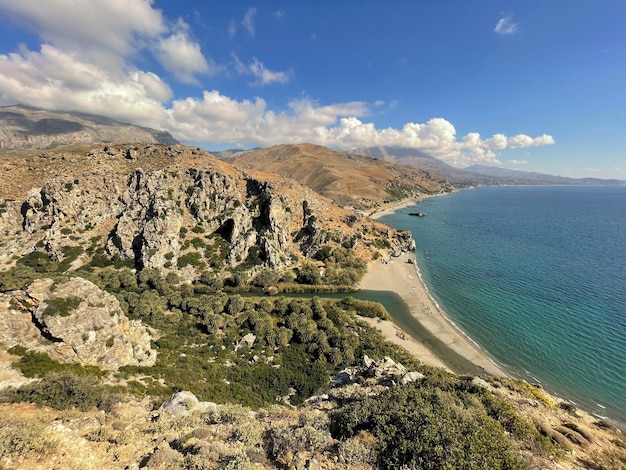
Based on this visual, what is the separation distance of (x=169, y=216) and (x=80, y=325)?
49253mm

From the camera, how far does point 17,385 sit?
1816cm

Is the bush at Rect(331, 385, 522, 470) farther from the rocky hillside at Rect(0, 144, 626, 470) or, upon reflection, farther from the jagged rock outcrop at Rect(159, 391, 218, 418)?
the jagged rock outcrop at Rect(159, 391, 218, 418)

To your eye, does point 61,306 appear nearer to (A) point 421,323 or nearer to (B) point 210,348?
(B) point 210,348

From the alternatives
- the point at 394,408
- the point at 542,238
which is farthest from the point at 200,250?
the point at 542,238

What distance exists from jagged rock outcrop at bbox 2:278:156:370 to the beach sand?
129ft

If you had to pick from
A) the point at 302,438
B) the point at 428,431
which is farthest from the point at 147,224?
the point at 428,431

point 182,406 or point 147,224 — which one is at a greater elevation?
point 147,224

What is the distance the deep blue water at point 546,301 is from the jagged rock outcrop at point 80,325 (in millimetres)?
54209

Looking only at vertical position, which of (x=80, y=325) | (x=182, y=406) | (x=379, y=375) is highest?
(x=182, y=406)

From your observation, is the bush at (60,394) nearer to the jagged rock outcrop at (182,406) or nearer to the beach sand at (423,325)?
the jagged rock outcrop at (182,406)

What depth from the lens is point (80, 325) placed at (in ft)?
90.0

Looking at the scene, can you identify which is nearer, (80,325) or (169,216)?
(80,325)

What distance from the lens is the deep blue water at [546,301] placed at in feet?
132

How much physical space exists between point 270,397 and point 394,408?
21082 mm
